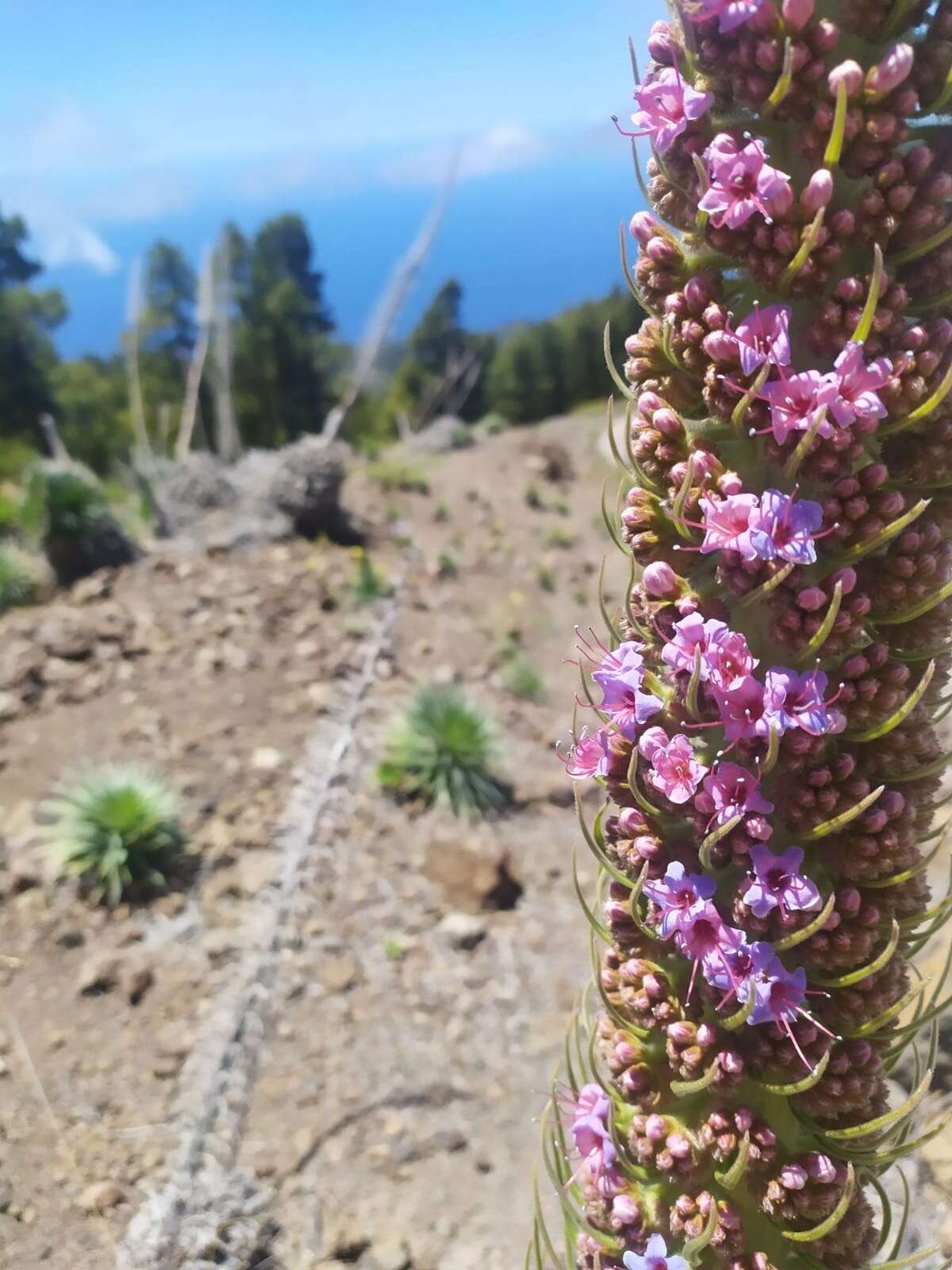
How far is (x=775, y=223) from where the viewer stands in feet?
5.21

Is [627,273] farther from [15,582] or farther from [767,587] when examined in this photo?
[15,582]

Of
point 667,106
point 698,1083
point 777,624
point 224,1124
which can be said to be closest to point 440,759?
point 224,1124

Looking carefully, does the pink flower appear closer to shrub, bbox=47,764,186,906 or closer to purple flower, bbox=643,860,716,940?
purple flower, bbox=643,860,716,940

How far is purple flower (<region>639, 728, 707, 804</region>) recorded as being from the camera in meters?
1.71

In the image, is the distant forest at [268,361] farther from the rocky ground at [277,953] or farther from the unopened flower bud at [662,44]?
the unopened flower bud at [662,44]

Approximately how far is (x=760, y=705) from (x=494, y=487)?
47.4ft

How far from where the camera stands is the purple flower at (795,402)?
5.14 ft

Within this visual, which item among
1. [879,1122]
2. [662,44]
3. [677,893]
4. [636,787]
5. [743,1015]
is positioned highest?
[662,44]

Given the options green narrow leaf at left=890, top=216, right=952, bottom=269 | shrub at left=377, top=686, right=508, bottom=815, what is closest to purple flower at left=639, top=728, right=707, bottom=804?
green narrow leaf at left=890, top=216, right=952, bottom=269

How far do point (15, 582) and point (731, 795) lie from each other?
936 centimetres

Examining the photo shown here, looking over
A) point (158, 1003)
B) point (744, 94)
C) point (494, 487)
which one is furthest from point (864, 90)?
point (494, 487)

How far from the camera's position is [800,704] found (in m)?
1.65

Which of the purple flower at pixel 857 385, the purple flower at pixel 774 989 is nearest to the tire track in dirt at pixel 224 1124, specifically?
the purple flower at pixel 774 989

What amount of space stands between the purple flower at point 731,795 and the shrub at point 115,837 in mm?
4782
